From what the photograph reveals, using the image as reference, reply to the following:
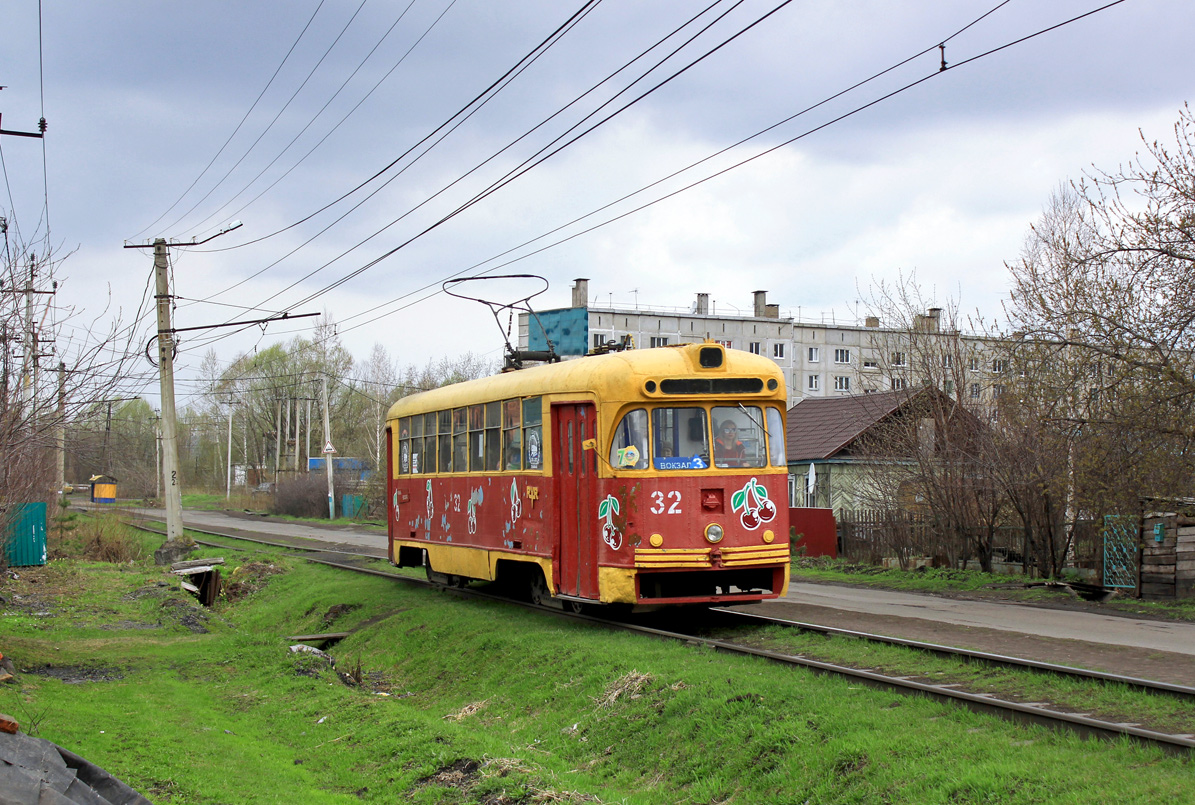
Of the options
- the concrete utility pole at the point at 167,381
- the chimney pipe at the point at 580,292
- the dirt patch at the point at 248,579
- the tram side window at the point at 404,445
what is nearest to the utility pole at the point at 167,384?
the concrete utility pole at the point at 167,381

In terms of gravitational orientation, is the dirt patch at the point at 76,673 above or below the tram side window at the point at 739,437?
below

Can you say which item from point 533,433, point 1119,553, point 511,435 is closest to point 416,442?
point 511,435

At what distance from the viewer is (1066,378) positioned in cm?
1764

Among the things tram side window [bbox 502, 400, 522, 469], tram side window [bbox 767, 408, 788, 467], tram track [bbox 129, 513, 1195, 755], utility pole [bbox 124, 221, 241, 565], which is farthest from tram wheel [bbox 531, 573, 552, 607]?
utility pole [bbox 124, 221, 241, 565]

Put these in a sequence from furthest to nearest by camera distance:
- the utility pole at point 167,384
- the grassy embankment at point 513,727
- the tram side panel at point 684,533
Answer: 1. the utility pole at point 167,384
2. the tram side panel at point 684,533
3. the grassy embankment at point 513,727

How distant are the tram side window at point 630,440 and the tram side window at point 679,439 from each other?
10 cm

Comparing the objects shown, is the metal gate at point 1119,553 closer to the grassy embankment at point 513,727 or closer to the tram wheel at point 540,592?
the tram wheel at point 540,592

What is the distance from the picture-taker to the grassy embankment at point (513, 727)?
21.7 ft

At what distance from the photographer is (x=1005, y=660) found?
933 centimetres

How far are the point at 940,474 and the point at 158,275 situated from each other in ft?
67.4

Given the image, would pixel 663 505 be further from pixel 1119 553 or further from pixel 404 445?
pixel 1119 553

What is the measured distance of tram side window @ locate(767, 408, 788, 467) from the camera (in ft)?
40.9

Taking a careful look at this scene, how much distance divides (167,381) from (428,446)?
44.5 ft

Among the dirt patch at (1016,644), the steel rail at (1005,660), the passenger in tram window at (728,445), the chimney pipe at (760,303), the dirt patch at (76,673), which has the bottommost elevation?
the dirt patch at (76,673)
